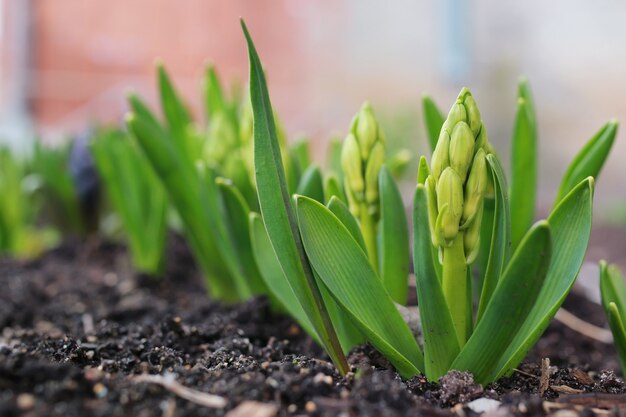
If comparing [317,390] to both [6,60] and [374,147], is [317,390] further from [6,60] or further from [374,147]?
[6,60]

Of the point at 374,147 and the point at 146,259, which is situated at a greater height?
the point at 374,147

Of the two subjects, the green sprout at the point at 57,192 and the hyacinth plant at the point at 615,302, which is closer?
the hyacinth plant at the point at 615,302

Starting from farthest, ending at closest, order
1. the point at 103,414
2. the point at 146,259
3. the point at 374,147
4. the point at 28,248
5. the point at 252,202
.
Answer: the point at 28,248 < the point at 146,259 < the point at 252,202 < the point at 374,147 < the point at 103,414

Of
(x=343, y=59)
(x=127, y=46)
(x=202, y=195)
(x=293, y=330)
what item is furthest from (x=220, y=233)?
(x=343, y=59)

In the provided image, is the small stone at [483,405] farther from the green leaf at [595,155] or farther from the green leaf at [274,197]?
the green leaf at [595,155]

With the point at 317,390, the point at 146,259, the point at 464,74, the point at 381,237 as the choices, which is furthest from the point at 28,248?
the point at 464,74

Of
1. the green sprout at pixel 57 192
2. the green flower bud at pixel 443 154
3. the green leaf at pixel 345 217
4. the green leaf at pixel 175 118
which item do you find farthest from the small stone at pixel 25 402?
the green sprout at pixel 57 192

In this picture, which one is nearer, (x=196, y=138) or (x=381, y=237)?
(x=381, y=237)
